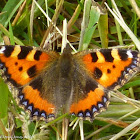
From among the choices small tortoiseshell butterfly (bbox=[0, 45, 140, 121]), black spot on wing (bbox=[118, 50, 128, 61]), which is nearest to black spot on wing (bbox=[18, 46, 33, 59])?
small tortoiseshell butterfly (bbox=[0, 45, 140, 121])

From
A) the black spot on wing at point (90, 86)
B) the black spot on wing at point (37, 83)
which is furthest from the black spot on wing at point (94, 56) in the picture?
the black spot on wing at point (37, 83)

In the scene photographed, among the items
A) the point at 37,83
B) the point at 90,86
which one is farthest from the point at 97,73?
the point at 37,83

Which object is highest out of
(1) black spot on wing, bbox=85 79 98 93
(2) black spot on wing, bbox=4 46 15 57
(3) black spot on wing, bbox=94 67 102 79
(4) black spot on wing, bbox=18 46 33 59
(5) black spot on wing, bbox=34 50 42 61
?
(2) black spot on wing, bbox=4 46 15 57

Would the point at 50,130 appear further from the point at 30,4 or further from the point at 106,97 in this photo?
the point at 30,4

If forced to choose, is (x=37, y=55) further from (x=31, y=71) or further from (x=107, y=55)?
(x=107, y=55)

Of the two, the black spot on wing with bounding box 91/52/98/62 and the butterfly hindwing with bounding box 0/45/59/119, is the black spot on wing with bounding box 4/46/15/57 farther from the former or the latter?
the black spot on wing with bounding box 91/52/98/62

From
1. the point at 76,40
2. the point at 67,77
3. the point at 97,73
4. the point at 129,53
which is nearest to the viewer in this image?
the point at 129,53

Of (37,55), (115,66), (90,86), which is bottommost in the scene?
(90,86)

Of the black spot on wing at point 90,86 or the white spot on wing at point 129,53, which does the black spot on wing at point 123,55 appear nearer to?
the white spot on wing at point 129,53
